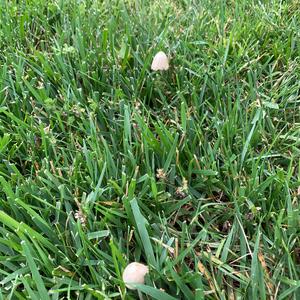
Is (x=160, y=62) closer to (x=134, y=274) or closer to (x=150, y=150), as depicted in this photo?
(x=150, y=150)

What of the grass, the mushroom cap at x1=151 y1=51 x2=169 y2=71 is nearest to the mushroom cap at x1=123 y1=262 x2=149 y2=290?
the grass

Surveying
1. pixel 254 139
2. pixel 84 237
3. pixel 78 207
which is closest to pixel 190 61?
pixel 254 139

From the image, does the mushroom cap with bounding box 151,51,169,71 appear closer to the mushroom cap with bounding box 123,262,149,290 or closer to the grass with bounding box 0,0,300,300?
the grass with bounding box 0,0,300,300

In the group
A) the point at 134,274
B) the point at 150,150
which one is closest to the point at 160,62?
the point at 150,150

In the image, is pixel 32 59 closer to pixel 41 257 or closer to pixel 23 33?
pixel 23 33

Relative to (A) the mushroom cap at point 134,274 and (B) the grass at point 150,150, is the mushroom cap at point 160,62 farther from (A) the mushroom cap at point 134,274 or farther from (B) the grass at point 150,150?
(A) the mushroom cap at point 134,274

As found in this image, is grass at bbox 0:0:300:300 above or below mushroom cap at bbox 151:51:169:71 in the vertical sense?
below
